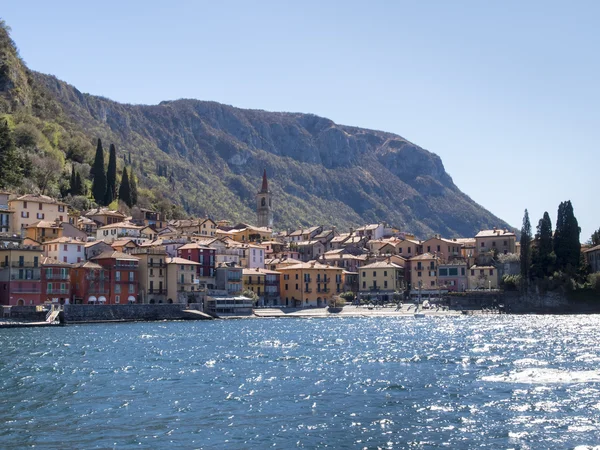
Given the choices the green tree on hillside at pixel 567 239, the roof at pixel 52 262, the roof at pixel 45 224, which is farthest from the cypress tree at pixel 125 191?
the green tree on hillside at pixel 567 239

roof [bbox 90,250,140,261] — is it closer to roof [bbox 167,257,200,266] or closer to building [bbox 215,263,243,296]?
roof [bbox 167,257,200,266]

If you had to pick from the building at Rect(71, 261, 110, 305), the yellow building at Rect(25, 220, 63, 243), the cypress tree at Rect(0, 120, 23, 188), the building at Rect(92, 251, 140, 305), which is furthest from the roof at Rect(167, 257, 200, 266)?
the cypress tree at Rect(0, 120, 23, 188)

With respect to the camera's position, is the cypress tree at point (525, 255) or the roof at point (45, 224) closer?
the roof at point (45, 224)

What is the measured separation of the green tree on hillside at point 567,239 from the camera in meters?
102

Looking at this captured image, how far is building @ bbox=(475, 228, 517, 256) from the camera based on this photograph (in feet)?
404

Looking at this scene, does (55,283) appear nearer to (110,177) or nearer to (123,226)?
(123,226)

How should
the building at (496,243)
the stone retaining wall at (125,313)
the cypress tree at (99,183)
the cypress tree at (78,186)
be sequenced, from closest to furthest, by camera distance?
the stone retaining wall at (125,313) → the building at (496,243) → the cypress tree at (99,183) → the cypress tree at (78,186)

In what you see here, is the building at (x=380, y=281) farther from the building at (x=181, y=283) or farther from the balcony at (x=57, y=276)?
the balcony at (x=57, y=276)

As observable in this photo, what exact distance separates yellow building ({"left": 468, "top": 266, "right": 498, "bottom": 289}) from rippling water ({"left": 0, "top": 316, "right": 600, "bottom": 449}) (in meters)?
56.2

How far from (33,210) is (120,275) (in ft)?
58.7

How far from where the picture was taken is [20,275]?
81875 millimetres

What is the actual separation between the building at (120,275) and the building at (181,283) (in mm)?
4358

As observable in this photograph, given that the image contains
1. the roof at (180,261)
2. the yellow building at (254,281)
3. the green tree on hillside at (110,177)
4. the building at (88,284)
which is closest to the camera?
the building at (88,284)

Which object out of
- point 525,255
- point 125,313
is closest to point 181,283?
point 125,313
